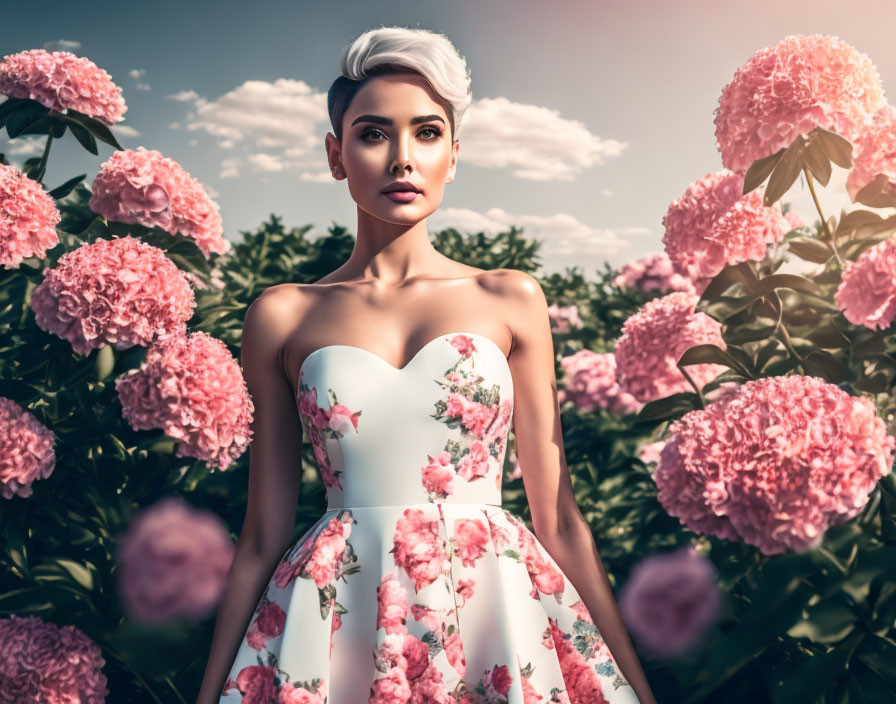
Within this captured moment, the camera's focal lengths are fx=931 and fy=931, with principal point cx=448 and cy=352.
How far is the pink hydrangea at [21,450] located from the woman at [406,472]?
97cm

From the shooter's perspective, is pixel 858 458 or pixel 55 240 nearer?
pixel 858 458

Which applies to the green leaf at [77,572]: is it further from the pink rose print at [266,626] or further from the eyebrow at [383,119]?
the eyebrow at [383,119]

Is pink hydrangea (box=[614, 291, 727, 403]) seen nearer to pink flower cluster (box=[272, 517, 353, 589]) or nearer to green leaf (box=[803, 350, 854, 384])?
green leaf (box=[803, 350, 854, 384])

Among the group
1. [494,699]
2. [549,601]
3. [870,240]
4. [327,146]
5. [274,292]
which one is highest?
[327,146]

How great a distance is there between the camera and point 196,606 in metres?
2.94

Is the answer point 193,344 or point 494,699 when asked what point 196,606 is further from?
point 494,699

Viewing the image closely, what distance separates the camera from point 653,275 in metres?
4.33

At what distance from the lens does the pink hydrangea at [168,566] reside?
9.56 ft

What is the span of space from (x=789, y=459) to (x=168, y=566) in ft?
6.14

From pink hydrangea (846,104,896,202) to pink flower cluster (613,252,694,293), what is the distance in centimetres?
177

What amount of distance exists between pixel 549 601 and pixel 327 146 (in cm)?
126

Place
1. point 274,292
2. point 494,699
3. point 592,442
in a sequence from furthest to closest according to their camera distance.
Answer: point 592,442 → point 274,292 → point 494,699

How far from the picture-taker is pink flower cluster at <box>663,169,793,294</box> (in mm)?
2619

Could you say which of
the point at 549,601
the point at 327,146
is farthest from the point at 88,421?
the point at 549,601
